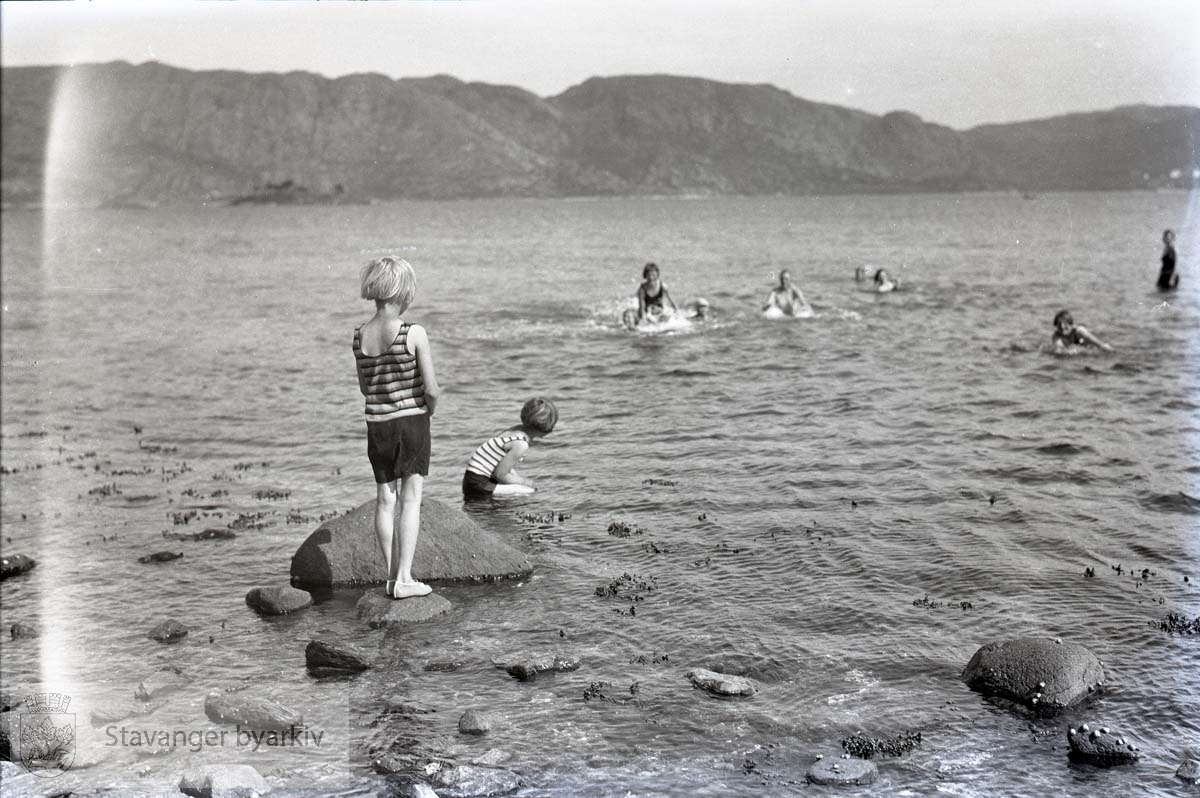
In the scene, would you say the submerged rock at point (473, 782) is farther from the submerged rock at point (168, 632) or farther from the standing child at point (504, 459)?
the standing child at point (504, 459)

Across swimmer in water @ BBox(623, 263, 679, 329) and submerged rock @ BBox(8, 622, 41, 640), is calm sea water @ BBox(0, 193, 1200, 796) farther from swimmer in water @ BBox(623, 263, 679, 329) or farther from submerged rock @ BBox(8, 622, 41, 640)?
swimmer in water @ BBox(623, 263, 679, 329)

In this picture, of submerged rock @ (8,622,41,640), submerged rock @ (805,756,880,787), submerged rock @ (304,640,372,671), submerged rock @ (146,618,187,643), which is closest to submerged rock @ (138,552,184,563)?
submerged rock @ (8,622,41,640)

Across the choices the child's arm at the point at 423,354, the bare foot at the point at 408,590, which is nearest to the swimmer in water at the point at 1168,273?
the bare foot at the point at 408,590

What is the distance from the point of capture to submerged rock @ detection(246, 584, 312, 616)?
1080 cm

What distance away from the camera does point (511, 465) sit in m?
15.2

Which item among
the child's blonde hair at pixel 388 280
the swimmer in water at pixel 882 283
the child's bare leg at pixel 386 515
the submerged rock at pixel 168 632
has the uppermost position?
the child's blonde hair at pixel 388 280

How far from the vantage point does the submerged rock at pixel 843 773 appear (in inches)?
290

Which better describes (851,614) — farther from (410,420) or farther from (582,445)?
(582,445)

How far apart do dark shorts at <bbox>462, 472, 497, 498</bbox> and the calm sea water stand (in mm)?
483

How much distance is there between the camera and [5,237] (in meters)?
117

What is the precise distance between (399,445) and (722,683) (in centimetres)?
335

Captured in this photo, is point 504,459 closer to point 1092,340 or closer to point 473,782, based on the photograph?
point 473,782

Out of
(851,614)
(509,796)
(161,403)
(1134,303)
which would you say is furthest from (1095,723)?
(1134,303)

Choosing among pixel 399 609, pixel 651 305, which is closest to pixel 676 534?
pixel 399 609
